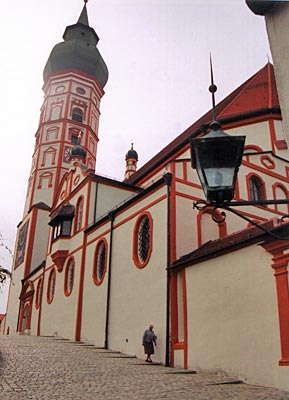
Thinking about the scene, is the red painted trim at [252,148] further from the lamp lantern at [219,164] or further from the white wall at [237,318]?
the lamp lantern at [219,164]

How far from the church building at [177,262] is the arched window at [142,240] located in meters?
0.04

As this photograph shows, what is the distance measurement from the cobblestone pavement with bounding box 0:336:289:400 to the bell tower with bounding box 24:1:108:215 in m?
23.1

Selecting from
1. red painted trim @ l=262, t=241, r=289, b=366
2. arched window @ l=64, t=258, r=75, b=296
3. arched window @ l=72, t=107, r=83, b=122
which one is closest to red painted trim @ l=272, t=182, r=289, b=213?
red painted trim @ l=262, t=241, r=289, b=366

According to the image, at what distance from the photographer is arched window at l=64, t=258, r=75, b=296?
803 inches

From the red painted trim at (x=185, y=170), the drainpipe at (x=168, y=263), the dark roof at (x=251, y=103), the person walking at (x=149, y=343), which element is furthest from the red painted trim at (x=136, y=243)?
the dark roof at (x=251, y=103)

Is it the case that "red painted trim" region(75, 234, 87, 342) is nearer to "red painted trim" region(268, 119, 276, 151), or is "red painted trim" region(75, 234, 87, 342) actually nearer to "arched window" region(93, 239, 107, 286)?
"arched window" region(93, 239, 107, 286)

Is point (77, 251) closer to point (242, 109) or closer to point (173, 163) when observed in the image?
point (173, 163)

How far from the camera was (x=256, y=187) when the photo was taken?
55.0ft

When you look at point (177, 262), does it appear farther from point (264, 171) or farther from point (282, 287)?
point (264, 171)

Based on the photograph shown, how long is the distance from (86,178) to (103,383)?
46.6ft

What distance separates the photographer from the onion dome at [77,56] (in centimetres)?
3809

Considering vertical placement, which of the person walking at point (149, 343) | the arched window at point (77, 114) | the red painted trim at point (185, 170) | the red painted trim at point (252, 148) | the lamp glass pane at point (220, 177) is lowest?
the person walking at point (149, 343)

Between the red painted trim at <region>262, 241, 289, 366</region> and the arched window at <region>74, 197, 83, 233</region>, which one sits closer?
the red painted trim at <region>262, 241, 289, 366</region>

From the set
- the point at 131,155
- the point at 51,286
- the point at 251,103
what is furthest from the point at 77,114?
the point at 251,103
